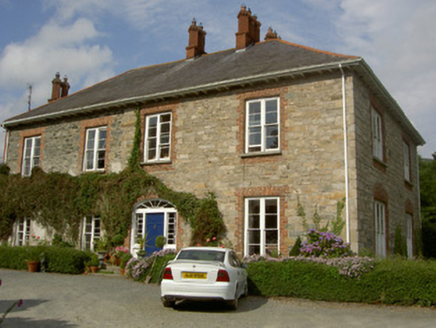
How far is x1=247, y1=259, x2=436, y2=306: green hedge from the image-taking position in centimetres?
1082

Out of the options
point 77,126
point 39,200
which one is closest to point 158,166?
point 77,126

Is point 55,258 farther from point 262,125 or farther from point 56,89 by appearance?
point 56,89

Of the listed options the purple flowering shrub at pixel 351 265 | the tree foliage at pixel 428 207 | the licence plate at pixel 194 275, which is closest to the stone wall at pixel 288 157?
the purple flowering shrub at pixel 351 265

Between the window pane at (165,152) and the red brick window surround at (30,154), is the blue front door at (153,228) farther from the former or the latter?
the red brick window surround at (30,154)

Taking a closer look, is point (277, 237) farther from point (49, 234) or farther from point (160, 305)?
point (49, 234)

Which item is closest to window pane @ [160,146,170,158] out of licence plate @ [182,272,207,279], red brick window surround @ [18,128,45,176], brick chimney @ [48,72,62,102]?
red brick window surround @ [18,128,45,176]

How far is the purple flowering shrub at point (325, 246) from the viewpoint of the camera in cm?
1347

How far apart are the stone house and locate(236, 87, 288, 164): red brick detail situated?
0.12 feet

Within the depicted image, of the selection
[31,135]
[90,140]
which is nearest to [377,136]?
[90,140]

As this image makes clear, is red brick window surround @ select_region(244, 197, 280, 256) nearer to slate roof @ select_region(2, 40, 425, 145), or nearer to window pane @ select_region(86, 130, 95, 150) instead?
slate roof @ select_region(2, 40, 425, 145)

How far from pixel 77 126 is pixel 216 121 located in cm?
719

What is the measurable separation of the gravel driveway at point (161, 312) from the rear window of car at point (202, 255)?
3.62 ft

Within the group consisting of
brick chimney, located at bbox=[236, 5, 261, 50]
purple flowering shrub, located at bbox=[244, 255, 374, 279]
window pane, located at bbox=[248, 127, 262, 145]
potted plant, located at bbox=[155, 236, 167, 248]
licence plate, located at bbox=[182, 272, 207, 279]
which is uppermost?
brick chimney, located at bbox=[236, 5, 261, 50]

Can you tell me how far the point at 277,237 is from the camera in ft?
51.1
